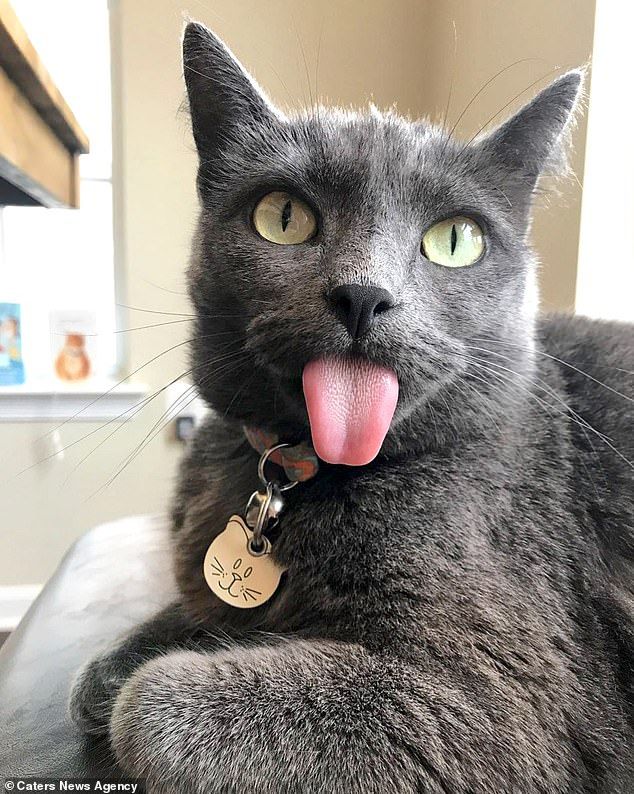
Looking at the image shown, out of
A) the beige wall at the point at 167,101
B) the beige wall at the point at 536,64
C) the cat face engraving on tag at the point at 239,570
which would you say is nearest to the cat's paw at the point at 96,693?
the cat face engraving on tag at the point at 239,570

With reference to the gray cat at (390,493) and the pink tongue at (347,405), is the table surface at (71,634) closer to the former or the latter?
the gray cat at (390,493)

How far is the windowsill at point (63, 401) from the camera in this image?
1748 mm

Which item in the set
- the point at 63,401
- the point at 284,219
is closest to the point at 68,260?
the point at 63,401

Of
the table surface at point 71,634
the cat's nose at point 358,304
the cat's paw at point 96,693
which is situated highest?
the cat's nose at point 358,304

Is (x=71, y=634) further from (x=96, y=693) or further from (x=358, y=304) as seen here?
(x=358, y=304)

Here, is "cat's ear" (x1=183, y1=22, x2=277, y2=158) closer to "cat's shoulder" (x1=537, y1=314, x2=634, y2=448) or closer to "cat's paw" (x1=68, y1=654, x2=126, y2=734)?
"cat's shoulder" (x1=537, y1=314, x2=634, y2=448)

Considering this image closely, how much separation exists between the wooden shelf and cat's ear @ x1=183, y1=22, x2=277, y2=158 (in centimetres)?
18

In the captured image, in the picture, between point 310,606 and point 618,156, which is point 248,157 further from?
point 618,156

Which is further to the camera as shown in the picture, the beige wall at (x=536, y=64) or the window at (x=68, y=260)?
the window at (x=68, y=260)

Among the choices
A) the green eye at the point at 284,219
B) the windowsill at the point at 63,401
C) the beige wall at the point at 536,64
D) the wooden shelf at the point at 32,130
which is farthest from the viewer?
the windowsill at the point at 63,401

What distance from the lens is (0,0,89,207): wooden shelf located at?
682 millimetres

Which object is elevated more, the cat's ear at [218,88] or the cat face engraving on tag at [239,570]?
the cat's ear at [218,88]

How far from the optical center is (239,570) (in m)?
0.62

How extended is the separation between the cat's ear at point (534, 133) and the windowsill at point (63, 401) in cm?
131
